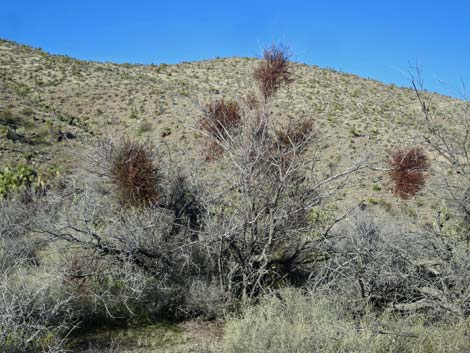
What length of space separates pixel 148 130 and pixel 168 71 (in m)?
16.2

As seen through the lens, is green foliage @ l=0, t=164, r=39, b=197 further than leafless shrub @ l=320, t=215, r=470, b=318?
Yes

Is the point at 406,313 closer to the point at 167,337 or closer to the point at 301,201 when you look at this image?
the point at 301,201

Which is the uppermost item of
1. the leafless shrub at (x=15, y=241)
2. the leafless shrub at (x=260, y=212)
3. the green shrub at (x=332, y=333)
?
the leafless shrub at (x=260, y=212)

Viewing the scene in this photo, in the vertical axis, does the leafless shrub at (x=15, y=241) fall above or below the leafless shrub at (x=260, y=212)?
below

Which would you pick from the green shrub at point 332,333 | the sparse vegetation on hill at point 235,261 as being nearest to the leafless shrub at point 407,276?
the sparse vegetation on hill at point 235,261

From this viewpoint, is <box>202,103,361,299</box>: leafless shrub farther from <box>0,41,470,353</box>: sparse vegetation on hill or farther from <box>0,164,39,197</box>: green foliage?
<box>0,164,39,197</box>: green foliage

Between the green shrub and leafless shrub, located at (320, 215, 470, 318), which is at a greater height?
leafless shrub, located at (320, 215, 470, 318)

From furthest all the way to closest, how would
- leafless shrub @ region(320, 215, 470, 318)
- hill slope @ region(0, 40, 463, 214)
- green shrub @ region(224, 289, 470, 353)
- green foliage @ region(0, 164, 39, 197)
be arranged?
1. hill slope @ region(0, 40, 463, 214)
2. green foliage @ region(0, 164, 39, 197)
3. leafless shrub @ region(320, 215, 470, 318)
4. green shrub @ region(224, 289, 470, 353)

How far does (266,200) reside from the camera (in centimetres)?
675

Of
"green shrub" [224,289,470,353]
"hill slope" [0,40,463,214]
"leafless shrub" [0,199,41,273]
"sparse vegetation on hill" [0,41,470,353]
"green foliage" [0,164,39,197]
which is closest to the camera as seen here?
"green shrub" [224,289,470,353]

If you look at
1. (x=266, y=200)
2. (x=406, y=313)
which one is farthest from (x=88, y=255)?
(x=406, y=313)

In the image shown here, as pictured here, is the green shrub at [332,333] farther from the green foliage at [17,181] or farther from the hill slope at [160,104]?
the hill slope at [160,104]

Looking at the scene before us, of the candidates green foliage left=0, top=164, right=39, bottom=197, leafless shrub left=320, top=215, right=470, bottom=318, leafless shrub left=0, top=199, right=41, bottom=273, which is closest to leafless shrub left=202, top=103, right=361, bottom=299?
leafless shrub left=320, top=215, right=470, bottom=318

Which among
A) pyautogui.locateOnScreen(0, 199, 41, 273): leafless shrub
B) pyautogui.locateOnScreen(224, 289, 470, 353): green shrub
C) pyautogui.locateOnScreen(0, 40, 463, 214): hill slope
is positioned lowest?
pyautogui.locateOnScreen(224, 289, 470, 353): green shrub
